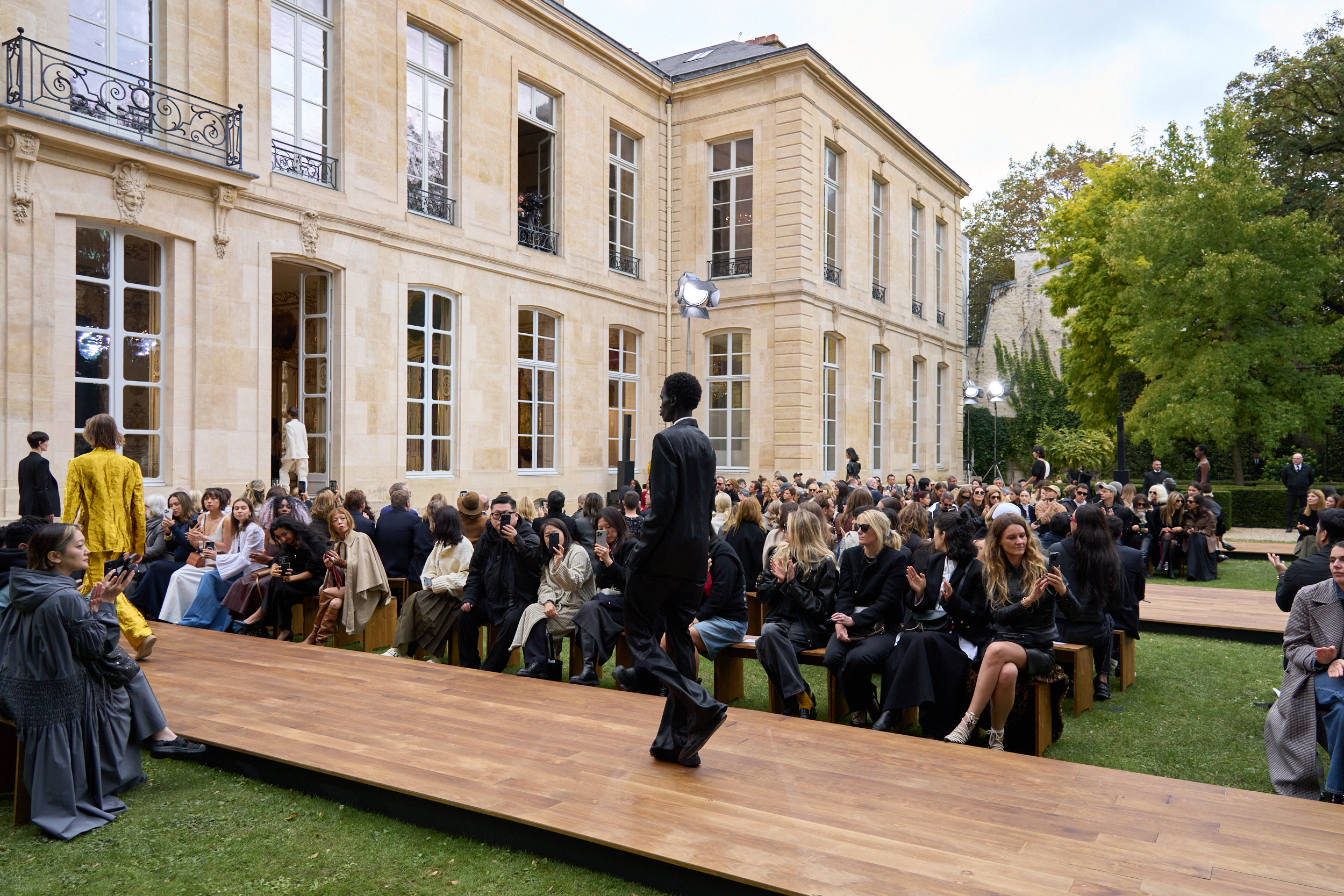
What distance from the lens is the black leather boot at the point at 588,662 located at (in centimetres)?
592

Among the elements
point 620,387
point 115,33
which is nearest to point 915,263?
point 620,387

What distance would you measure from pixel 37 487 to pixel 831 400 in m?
16.5

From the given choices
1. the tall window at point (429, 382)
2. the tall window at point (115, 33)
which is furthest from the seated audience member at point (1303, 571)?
the tall window at point (429, 382)

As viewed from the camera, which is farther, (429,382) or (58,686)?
(429,382)

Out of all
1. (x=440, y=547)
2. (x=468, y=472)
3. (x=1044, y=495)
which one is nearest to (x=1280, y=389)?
(x=1044, y=495)

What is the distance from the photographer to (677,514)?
3.78 meters

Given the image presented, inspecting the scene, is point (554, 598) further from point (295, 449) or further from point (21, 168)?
point (21, 168)

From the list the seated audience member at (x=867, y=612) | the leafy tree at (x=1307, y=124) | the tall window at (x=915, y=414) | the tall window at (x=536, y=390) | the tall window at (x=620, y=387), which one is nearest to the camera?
the seated audience member at (x=867, y=612)

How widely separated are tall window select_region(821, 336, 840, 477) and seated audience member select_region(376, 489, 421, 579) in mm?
14147

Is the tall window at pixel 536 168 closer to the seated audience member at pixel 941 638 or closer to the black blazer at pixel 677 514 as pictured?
the seated audience member at pixel 941 638

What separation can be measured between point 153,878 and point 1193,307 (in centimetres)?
2069

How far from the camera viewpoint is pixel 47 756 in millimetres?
3646

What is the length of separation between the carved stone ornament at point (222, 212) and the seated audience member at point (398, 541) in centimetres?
549

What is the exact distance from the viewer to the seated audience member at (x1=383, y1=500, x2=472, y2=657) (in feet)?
22.0
